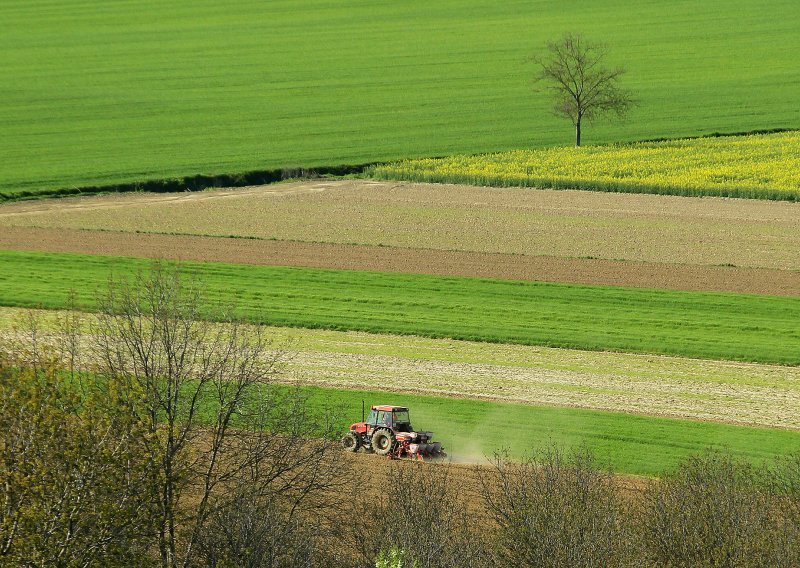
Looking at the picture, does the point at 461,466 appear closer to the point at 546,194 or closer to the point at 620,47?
the point at 546,194

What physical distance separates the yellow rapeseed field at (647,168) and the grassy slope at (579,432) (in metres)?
39.2

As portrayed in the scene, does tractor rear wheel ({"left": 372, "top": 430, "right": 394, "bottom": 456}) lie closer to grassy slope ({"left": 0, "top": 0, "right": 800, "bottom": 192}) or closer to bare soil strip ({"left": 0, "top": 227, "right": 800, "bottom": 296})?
bare soil strip ({"left": 0, "top": 227, "right": 800, "bottom": 296})

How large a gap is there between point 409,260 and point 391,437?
25491 mm

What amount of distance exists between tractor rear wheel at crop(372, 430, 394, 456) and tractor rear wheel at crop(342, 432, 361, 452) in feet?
1.72

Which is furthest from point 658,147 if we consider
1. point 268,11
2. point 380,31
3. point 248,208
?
point 268,11

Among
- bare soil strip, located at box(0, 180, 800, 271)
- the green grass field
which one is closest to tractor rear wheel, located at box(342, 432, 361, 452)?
the green grass field

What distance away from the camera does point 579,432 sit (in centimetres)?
3997

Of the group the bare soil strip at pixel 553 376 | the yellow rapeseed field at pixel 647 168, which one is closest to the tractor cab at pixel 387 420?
the bare soil strip at pixel 553 376

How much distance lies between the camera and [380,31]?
454ft

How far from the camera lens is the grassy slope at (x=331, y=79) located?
9369 cm

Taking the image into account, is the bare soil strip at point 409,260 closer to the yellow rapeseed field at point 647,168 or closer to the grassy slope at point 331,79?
the grassy slope at point 331,79

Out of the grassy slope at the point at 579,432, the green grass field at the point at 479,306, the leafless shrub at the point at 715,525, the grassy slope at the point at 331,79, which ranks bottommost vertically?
the grassy slope at the point at 579,432

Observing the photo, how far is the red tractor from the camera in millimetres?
37875

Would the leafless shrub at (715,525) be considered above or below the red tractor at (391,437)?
above
